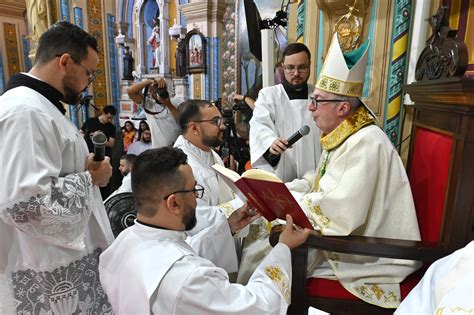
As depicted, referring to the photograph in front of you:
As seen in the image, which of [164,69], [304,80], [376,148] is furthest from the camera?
[164,69]

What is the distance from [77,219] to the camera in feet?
4.51

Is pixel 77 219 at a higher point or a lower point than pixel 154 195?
lower

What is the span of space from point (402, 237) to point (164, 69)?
8.08m

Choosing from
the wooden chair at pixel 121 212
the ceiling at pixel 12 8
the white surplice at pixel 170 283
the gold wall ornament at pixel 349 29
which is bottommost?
the wooden chair at pixel 121 212

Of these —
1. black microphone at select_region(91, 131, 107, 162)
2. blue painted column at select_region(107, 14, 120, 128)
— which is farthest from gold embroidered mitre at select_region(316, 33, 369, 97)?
blue painted column at select_region(107, 14, 120, 128)

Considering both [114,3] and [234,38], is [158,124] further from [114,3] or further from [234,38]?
[114,3]

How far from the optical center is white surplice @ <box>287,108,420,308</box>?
1672mm

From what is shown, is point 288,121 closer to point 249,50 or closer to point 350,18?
point 350,18

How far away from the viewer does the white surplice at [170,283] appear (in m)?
1.10

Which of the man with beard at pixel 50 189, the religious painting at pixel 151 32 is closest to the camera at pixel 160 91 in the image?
the man with beard at pixel 50 189

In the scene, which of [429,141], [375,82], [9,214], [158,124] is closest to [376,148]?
[429,141]

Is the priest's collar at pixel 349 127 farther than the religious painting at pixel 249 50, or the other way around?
the religious painting at pixel 249 50

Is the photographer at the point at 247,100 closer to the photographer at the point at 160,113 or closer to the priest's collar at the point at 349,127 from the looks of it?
the photographer at the point at 160,113

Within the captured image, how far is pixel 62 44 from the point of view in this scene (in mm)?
1456
